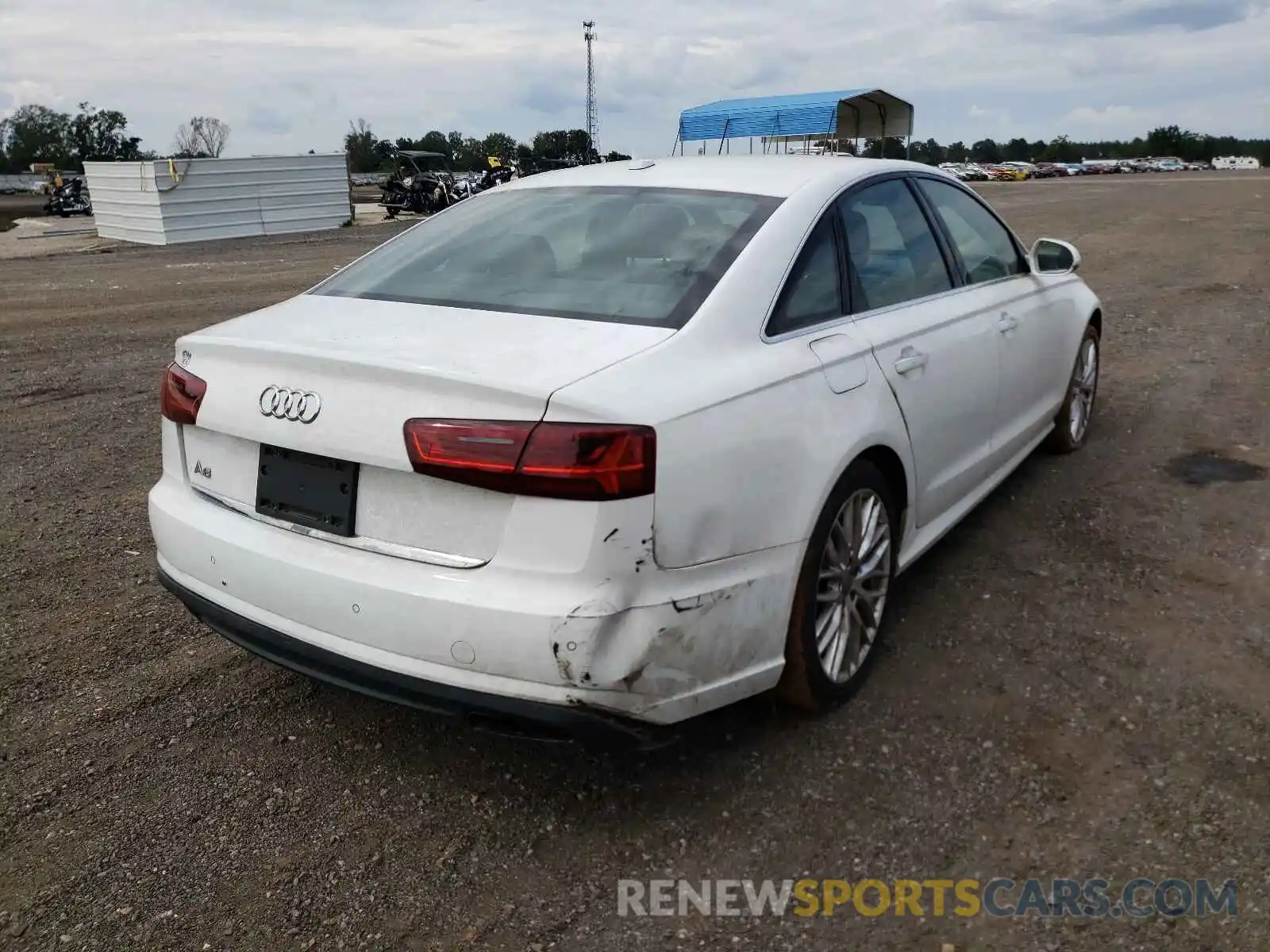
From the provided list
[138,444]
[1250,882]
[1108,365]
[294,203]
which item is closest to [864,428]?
[1250,882]

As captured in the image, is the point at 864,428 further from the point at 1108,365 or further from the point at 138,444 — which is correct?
the point at 1108,365

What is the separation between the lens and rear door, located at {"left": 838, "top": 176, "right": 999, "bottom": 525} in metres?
3.38

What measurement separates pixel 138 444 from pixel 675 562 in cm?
459

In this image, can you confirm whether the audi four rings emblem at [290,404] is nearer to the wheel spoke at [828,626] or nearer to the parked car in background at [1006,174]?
the wheel spoke at [828,626]

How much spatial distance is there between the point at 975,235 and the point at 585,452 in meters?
2.77

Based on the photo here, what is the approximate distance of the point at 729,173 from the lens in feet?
11.7

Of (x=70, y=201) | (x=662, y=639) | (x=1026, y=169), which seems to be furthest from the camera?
(x=1026, y=169)

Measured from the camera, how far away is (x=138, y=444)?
19.6 feet

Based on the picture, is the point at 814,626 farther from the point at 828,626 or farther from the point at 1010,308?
the point at 1010,308

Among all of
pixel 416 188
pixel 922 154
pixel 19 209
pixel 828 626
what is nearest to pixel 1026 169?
pixel 922 154

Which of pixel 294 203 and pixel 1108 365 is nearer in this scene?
pixel 1108 365

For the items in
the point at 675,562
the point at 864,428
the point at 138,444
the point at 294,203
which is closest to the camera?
the point at 675,562

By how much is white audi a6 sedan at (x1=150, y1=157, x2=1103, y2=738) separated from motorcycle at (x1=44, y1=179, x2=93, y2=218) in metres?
37.3

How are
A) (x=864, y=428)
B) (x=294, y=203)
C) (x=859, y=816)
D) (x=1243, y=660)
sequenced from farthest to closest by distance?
(x=294, y=203) < (x=1243, y=660) < (x=864, y=428) < (x=859, y=816)
